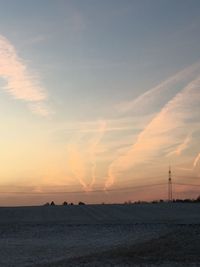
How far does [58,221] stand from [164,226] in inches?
417

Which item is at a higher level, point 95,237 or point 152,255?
point 95,237

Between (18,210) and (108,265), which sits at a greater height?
(18,210)

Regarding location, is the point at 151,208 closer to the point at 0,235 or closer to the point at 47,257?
the point at 0,235

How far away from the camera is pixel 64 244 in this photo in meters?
33.3

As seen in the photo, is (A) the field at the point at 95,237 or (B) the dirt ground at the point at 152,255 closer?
(B) the dirt ground at the point at 152,255

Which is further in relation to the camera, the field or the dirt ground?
the field

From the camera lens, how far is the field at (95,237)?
25.7 m

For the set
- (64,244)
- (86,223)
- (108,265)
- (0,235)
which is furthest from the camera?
(86,223)

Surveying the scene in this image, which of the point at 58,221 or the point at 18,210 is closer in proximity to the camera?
the point at 58,221

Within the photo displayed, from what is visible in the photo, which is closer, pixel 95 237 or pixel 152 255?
pixel 152 255

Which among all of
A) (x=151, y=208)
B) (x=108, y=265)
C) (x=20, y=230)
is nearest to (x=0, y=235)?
(x=20, y=230)

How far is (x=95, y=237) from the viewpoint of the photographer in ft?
122

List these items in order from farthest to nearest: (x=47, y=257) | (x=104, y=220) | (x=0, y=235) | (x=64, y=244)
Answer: (x=104, y=220) → (x=0, y=235) → (x=64, y=244) → (x=47, y=257)

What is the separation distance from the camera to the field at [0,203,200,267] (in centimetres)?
2572
